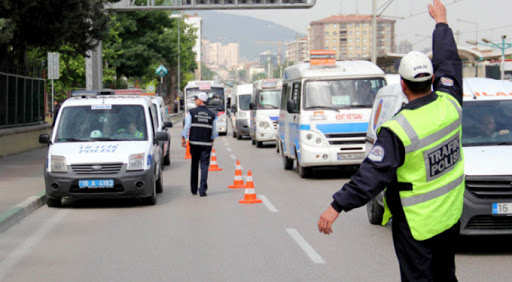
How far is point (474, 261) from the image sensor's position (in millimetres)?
8164

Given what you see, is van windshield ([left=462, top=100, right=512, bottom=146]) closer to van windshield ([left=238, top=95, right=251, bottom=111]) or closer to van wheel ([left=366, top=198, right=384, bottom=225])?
van wheel ([left=366, top=198, right=384, bottom=225])

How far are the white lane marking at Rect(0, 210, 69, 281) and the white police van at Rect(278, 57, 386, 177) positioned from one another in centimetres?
672

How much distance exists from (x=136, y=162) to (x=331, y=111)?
229 inches

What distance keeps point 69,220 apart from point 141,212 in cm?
129

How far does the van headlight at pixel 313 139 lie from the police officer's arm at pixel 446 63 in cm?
1217

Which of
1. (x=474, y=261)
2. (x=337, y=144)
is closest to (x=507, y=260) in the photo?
(x=474, y=261)

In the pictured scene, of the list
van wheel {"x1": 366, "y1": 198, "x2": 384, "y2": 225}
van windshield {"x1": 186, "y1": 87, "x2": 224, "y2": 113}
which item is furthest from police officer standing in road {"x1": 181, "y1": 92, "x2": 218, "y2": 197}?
van windshield {"x1": 186, "y1": 87, "x2": 224, "y2": 113}

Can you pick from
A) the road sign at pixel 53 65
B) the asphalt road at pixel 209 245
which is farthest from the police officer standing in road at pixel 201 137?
the road sign at pixel 53 65

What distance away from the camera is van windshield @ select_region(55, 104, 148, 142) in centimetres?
1400

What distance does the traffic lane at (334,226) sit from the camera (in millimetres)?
7945

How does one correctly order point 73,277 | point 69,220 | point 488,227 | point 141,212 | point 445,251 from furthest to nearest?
point 141,212, point 69,220, point 488,227, point 73,277, point 445,251

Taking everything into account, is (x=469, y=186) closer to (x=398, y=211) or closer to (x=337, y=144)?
(x=398, y=211)

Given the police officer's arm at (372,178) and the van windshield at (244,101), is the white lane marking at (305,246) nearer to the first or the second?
the police officer's arm at (372,178)

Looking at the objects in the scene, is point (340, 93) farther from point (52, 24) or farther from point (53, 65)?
point (53, 65)
